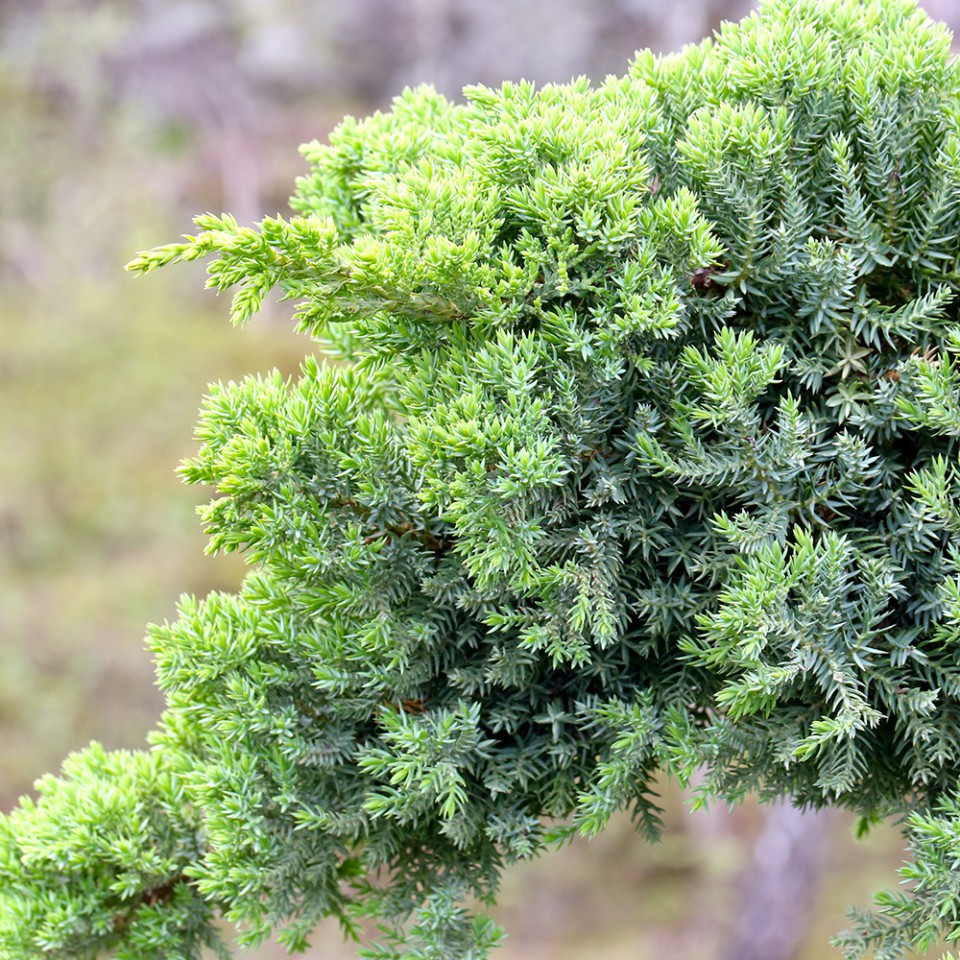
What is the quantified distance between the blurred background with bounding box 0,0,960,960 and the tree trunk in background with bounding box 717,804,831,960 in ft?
0.04

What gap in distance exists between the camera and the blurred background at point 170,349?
20.4 ft

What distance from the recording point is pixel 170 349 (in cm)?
858

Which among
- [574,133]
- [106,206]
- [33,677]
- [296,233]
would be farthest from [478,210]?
[106,206]

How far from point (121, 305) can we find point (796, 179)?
8.24m

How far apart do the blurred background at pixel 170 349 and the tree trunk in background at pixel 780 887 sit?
0.01 metres

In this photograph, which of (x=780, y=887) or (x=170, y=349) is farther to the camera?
(x=170, y=349)

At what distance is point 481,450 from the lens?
149 centimetres

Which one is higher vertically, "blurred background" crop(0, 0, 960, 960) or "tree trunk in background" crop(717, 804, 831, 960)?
"blurred background" crop(0, 0, 960, 960)

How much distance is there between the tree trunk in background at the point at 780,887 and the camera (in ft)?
16.1

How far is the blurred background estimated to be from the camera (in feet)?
20.4

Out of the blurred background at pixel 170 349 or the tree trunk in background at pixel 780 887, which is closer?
the tree trunk in background at pixel 780 887

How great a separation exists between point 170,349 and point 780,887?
263 inches

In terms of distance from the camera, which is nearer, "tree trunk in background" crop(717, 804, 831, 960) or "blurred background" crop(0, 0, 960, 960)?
"tree trunk in background" crop(717, 804, 831, 960)

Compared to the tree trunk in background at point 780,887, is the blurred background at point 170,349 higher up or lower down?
higher up
